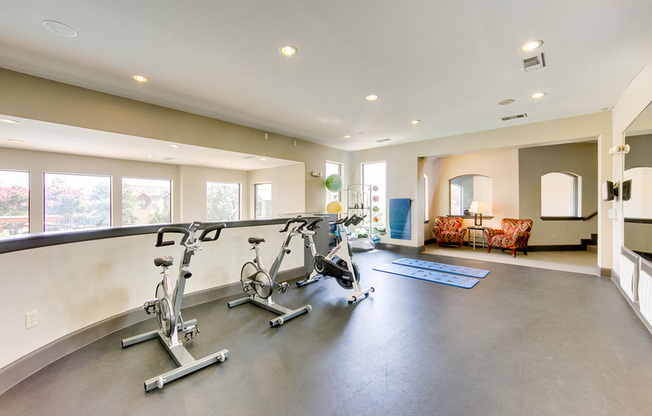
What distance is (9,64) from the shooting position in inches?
116

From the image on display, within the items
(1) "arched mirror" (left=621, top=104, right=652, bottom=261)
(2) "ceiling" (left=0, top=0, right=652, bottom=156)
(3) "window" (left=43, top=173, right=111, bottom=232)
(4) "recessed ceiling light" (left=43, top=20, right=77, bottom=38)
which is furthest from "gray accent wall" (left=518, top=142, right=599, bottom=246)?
(3) "window" (left=43, top=173, right=111, bottom=232)

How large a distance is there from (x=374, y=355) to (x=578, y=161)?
8628 mm

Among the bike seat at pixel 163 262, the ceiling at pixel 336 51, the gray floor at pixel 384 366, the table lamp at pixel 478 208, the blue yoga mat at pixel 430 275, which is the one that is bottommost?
the gray floor at pixel 384 366

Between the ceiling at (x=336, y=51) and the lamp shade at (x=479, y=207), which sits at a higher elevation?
the ceiling at (x=336, y=51)

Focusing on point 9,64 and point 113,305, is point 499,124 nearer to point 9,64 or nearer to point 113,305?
point 113,305

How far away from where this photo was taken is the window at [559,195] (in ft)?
24.8

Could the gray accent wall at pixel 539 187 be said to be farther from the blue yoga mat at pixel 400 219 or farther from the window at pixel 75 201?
the window at pixel 75 201

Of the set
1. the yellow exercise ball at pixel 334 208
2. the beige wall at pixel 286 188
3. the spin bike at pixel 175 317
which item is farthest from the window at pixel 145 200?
the spin bike at pixel 175 317

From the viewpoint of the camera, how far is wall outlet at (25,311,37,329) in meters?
2.07

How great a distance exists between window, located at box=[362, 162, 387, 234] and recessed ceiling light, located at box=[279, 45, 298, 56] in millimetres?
5400

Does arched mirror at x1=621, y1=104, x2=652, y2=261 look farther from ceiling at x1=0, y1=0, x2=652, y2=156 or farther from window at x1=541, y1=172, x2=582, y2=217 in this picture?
window at x1=541, y1=172, x2=582, y2=217

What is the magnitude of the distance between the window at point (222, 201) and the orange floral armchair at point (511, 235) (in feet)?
23.9

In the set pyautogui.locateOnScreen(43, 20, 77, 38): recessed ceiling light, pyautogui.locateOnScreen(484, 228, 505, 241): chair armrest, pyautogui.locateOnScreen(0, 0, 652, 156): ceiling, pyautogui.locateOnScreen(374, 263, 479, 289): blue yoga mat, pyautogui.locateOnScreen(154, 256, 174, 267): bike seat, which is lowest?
pyautogui.locateOnScreen(374, 263, 479, 289): blue yoga mat

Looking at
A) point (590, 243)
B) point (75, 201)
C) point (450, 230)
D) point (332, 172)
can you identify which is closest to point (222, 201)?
point (75, 201)
